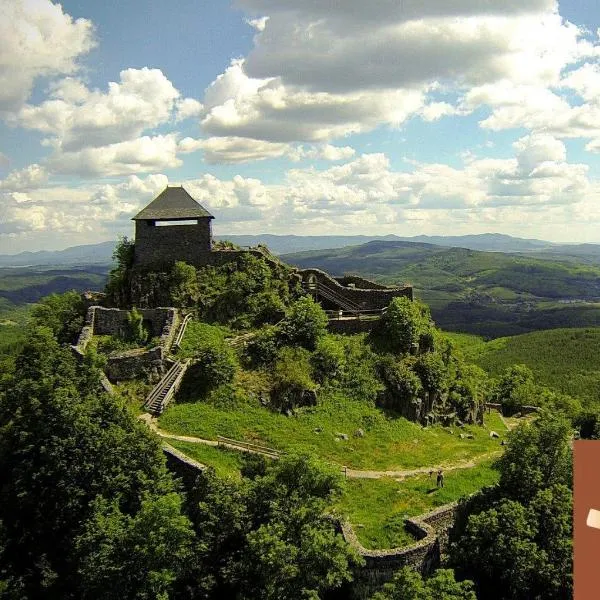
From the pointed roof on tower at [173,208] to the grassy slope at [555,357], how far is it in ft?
247

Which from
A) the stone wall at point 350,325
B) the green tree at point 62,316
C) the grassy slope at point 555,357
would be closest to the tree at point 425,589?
the stone wall at point 350,325

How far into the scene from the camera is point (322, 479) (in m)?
24.3

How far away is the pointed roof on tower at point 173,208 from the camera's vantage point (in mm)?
44750

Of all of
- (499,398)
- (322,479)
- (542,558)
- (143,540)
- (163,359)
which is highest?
(163,359)

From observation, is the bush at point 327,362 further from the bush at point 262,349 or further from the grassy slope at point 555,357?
the grassy slope at point 555,357

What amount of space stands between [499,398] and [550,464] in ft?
144

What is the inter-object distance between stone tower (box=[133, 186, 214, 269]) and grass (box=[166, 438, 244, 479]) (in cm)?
1847

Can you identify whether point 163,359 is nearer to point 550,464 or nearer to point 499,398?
point 550,464

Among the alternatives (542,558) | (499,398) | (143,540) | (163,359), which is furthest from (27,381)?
(499,398)

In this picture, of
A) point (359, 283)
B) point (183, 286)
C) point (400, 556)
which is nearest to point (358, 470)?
point (400, 556)

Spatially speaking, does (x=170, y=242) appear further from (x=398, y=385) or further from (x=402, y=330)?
(x=398, y=385)

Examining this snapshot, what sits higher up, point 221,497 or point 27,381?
point 27,381

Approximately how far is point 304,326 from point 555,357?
124 metres

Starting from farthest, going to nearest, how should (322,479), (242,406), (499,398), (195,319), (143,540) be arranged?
(499,398) → (195,319) → (242,406) → (322,479) → (143,540)
